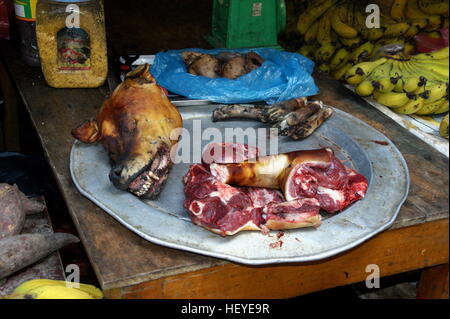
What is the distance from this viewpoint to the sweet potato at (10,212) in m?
1.49

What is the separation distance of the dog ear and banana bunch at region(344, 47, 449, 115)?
1179 millimetres

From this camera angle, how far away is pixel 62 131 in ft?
6.32

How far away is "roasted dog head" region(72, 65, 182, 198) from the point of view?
147 centimetres

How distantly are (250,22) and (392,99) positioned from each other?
39.1 inches

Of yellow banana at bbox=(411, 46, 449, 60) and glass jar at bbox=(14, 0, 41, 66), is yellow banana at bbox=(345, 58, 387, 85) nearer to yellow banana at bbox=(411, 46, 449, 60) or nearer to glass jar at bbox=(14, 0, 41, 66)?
yellow banana at bbox=(411, 46, 449, 60)

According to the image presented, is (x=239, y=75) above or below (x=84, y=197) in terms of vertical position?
above

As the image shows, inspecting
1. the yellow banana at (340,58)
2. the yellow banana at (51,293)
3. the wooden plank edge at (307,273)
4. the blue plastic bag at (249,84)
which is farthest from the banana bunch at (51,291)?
the yellow banana at (340,58)

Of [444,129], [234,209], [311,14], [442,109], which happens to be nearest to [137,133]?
[234,209]

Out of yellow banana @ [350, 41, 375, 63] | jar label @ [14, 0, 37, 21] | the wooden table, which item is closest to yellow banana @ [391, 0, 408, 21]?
yellow banana @ [350, 41, 375, 63]

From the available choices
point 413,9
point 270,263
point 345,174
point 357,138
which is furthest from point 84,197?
point 413,9

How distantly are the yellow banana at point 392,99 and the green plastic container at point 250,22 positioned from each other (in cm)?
83

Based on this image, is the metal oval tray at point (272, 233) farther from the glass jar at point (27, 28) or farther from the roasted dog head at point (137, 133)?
the glass jar at point (27, 28)

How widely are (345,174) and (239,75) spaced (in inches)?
36.2
